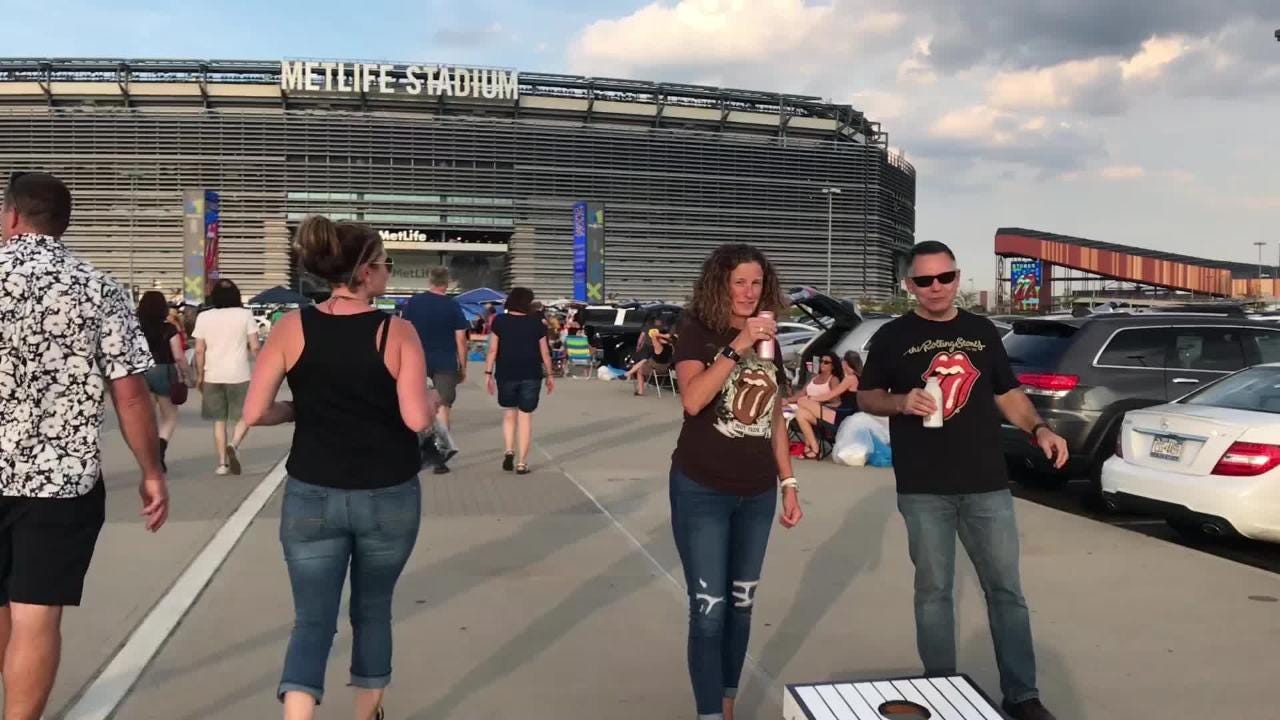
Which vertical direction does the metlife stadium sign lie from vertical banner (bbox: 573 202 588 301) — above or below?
above

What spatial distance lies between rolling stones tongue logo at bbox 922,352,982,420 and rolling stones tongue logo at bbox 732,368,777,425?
701 millimetres

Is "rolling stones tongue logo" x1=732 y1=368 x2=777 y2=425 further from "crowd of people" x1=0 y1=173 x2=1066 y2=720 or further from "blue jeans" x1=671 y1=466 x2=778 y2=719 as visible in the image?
"blue jeans" x1=671 y1=466 x2=778 y2=719

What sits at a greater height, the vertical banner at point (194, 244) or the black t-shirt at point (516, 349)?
the vertical banner at point (194, 244)

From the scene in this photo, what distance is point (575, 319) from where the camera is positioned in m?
36.7

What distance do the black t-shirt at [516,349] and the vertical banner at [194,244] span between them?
39387 millimetres

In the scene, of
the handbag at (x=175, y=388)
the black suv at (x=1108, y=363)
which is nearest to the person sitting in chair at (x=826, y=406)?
the black suv at (x=1108, y=363)

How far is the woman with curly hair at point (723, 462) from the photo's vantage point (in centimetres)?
383

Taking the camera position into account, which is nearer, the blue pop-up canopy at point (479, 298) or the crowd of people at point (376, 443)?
the crowd of people at point (376, 443)

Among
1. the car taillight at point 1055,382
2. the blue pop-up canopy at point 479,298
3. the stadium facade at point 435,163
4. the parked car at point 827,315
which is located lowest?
the car taillight at point 1055,382

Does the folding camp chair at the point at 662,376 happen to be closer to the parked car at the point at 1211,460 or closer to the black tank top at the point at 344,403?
the parked car at the point at 1211,460

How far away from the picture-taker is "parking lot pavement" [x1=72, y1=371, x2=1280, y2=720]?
450 centimetres

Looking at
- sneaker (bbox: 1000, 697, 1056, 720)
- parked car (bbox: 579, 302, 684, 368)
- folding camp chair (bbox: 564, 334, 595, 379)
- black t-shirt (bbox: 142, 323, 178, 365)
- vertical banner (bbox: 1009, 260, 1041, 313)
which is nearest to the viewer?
sneaker (bbox: 1000, 697, 1056, 720)

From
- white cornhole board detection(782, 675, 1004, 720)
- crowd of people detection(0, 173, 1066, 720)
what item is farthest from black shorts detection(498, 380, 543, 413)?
white cornhole board detection(782, 675, 1004, 720)

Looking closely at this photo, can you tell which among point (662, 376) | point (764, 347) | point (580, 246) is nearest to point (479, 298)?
point (580, 246)
